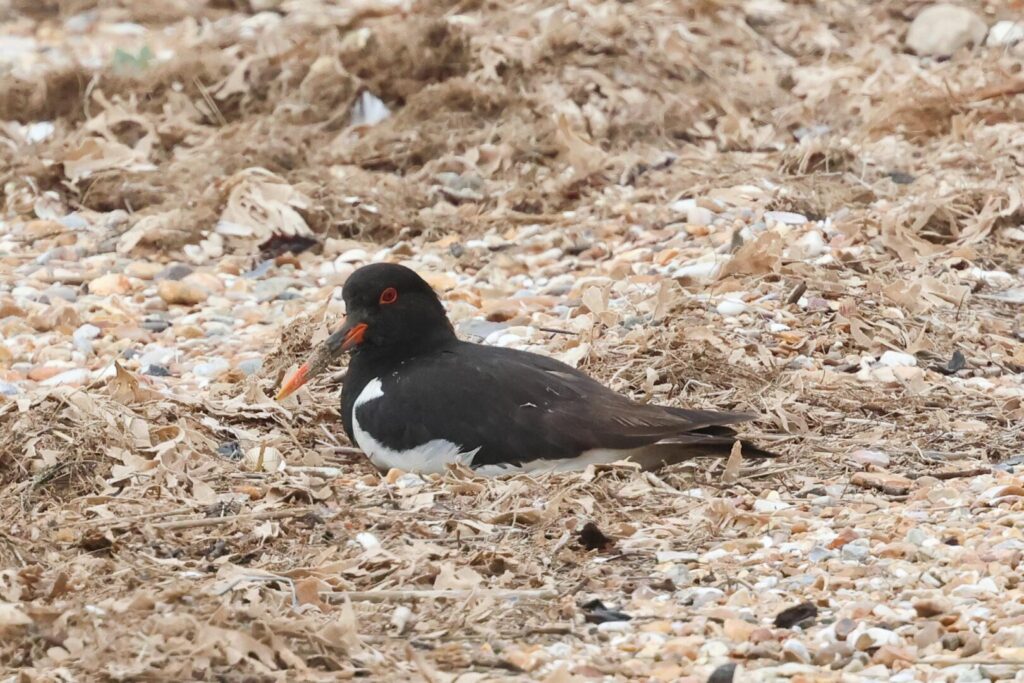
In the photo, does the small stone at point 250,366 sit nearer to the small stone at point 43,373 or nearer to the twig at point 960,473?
the small stone at point 43,373

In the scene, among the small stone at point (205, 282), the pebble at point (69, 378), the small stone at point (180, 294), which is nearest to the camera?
the pebble at point (69, 378)

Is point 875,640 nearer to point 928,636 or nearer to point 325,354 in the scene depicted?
point 928,636

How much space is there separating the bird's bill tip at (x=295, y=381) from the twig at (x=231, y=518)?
1.20m

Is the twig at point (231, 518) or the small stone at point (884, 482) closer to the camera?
the twig at point (231, 518)

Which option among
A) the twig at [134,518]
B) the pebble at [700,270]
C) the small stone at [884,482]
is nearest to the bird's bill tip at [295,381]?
the twig at [134,518]

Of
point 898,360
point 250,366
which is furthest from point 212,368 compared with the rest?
point 898,360

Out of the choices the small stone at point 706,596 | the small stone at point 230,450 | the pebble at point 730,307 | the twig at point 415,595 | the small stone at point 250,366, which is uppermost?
the twig at point 415,595

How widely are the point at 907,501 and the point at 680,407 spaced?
42.4 inches

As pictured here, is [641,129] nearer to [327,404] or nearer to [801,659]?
[327,404]

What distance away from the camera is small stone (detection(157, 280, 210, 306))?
24.4 feet

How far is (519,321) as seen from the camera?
22.4 feet

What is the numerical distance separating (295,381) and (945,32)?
19.7 ft

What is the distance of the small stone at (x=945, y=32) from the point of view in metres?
10.3

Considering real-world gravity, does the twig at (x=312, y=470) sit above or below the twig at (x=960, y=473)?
below
